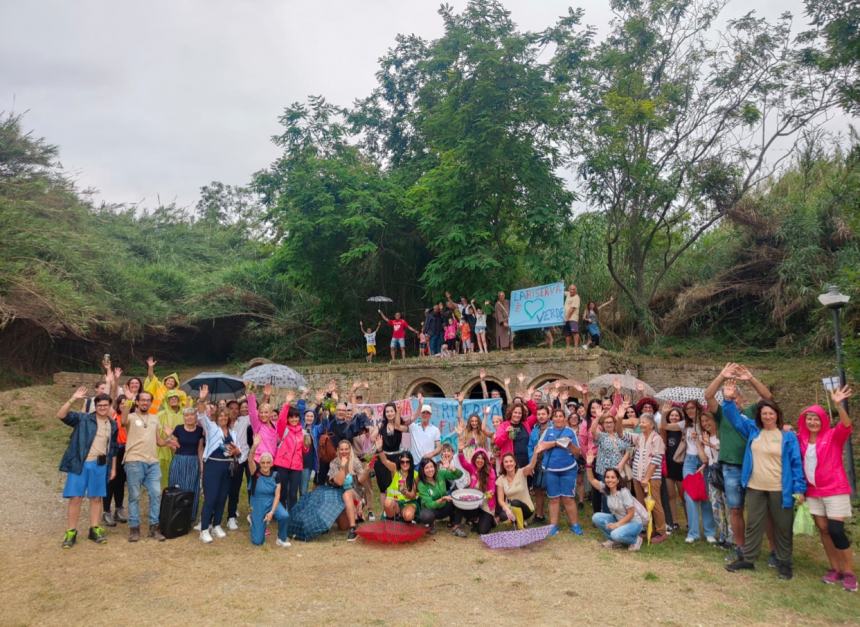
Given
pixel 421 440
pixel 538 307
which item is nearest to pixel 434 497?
pixel 421 440

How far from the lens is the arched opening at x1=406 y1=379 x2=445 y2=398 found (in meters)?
16.1

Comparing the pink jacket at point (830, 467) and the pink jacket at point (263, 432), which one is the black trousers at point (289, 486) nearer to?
the pink jacket at point (263, 432)

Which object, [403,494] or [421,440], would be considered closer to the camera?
[403,494]

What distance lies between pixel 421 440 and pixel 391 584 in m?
2.46

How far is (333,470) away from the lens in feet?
24.4

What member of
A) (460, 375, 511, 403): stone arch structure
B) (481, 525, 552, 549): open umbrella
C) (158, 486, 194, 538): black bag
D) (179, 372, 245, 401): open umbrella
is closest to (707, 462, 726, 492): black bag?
(481, 525, 552, 549): open umbrella

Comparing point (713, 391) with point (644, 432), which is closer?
point (713, 391)

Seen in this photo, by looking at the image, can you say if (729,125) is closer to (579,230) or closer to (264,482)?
(579,230)

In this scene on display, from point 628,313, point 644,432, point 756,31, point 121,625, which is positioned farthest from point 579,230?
point 121,625

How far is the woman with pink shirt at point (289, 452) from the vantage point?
7133 mm

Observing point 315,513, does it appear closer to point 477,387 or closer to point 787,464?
point 787,464

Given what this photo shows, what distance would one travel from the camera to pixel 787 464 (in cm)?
544

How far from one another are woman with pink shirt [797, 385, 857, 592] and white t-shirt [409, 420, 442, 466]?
13.6 ft

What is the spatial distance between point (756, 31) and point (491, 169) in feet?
26.0
